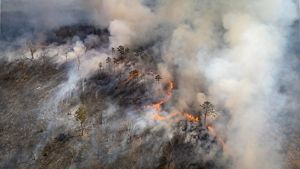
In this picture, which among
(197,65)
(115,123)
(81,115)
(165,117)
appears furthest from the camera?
(197,65)

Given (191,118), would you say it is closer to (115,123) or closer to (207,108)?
(207,108)

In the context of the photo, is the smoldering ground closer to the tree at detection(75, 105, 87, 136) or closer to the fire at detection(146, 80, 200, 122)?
the tree at detection(75, 105, 87, 136)

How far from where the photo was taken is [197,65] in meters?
122

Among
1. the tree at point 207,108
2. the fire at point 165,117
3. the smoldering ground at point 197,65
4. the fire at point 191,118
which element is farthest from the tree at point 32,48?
the tree at point 207,108

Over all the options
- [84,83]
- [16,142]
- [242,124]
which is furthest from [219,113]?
[16,142]

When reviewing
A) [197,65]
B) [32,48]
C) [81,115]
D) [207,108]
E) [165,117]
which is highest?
[32,48]

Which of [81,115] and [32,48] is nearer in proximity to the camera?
[81,115]

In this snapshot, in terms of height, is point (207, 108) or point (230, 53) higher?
point (230, 53)

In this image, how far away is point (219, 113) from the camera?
110 metres

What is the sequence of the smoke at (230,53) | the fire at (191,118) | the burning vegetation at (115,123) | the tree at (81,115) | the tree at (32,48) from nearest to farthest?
the burning vegetation at (115,123) → the smoke at (230,53) → the tree at (81,115) → the fire at (191,118) → the tree at (32,48)

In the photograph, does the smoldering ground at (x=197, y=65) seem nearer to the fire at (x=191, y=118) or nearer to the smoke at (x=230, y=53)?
the smoke at (x=230, y=53)

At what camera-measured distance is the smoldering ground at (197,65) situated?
105375mm

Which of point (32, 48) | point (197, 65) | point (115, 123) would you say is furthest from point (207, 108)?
point (32, 48)

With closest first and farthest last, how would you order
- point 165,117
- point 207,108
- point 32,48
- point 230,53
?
point 207,108
point 165,117
point 230,53
point 32,48
